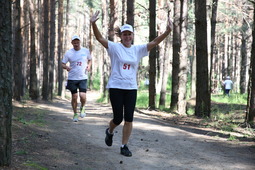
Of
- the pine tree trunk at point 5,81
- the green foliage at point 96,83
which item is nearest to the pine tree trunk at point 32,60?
the pine tree trunk at point 5,81

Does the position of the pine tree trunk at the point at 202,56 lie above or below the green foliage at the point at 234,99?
above

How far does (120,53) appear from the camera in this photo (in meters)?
5.61

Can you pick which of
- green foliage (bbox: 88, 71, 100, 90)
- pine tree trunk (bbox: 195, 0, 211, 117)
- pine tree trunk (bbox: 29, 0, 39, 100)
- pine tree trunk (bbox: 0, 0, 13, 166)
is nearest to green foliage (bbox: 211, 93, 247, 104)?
pine tree trunk (bbox: 195, 0, 211, 117)

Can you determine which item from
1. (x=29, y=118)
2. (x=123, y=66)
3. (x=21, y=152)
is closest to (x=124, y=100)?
(x=123, y=66)

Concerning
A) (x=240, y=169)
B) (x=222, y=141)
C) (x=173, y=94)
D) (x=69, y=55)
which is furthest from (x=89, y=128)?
(x=173, y=94)

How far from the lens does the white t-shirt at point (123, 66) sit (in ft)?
18.2

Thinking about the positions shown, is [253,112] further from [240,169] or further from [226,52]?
[226,52]

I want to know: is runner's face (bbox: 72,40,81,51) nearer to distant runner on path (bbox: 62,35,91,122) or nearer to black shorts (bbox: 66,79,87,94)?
distant runner on path (bbox: 62,35,91,122)

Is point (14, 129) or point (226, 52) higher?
point (226, 52)

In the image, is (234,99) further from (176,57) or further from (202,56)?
(202,56)

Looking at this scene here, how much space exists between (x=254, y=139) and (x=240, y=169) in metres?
2.93

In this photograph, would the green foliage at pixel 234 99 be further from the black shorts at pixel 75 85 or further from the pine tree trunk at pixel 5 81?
the pine tree trunk at pixel 5 81

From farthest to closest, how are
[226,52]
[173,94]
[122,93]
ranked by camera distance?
1. [226,52]
2. [173,94]
3. [122,93]

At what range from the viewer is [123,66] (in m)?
5.57
